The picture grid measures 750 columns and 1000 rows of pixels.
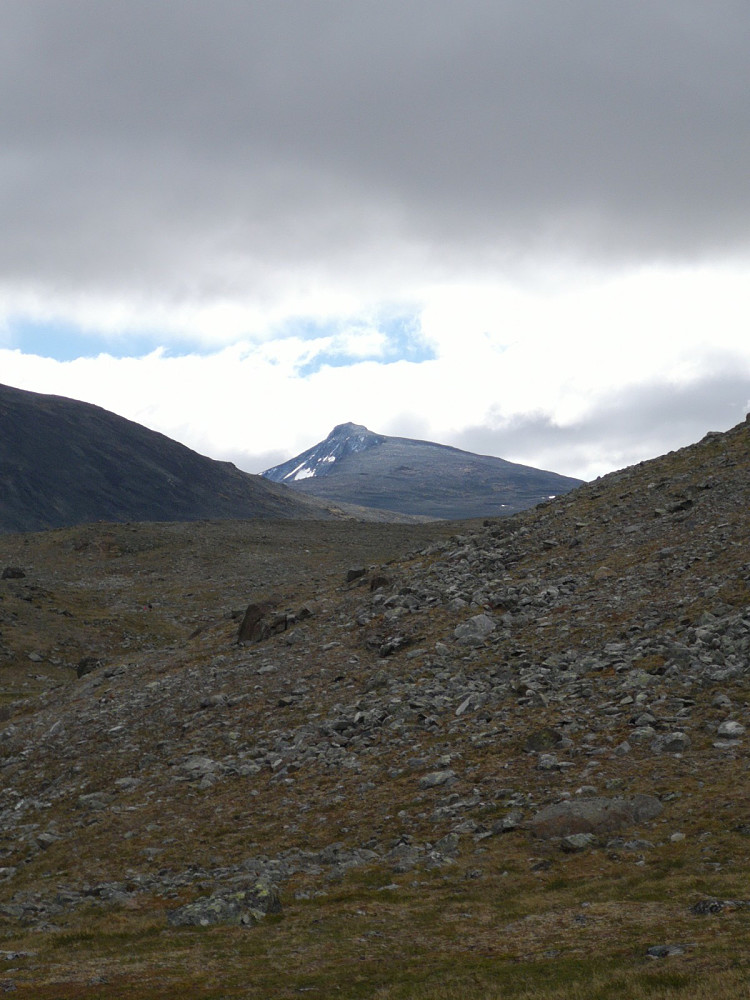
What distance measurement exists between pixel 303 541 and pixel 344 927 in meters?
97.6

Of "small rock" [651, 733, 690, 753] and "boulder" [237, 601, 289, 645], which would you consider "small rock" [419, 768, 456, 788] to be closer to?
"small rock" [651, 733, 690, 753]

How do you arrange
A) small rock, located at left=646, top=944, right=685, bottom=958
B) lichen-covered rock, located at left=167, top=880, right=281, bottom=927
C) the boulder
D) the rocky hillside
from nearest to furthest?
1. small rock, located at left=646, top=944, right=685, bottom=958
2. the rocky hillside
3. lichen-covered rock, located at left=167, top=880, right=281, bottom=927
4. the boulder

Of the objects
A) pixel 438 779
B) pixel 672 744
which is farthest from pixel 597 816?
pixel 438 779

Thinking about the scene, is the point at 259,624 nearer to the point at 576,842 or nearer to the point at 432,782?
the point at 432,782

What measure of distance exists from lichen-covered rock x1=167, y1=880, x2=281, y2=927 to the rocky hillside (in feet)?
0.23

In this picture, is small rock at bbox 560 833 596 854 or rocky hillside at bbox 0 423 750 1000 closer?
rocky hillside at bbox 0 423 750 1000

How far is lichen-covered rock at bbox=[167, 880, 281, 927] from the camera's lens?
1694 centimetres

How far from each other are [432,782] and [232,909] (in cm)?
670

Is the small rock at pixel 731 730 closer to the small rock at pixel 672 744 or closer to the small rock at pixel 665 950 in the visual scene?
the small rock at pixel 672 744

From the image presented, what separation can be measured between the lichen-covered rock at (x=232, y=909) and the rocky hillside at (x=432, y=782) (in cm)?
7

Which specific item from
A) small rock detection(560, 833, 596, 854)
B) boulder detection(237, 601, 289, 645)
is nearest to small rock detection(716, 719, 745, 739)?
small rock detection(560, 833, 596, 854)

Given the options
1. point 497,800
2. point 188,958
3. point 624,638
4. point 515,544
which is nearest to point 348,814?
point 497,800

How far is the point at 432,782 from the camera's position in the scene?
22.0 metres

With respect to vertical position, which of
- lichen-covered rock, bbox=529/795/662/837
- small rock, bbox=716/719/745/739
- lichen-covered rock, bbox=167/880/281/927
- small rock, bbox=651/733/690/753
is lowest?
lichen-covered rock, bbox=167/880/281/927
